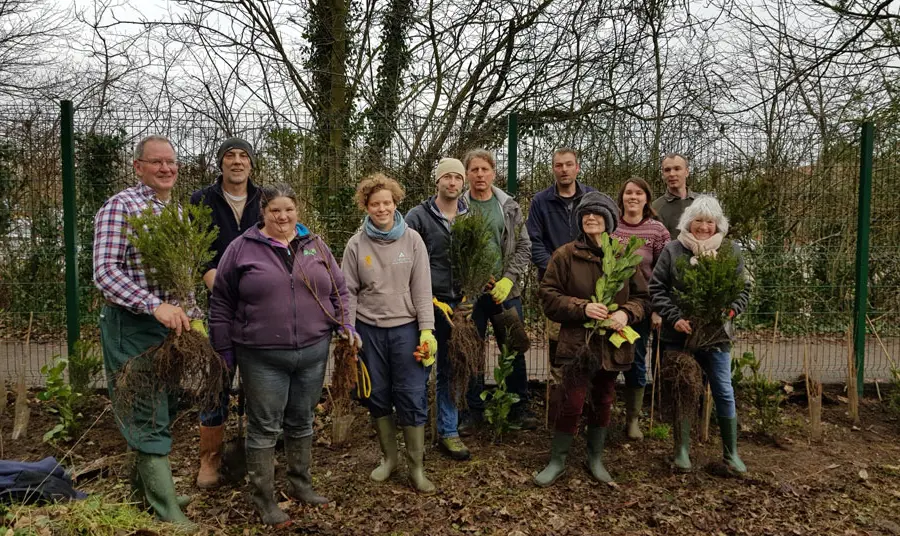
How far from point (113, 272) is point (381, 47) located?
7.27 meters

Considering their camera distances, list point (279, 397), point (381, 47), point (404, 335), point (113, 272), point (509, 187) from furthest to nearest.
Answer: point (381, 47) < point (509, 187) < point (404, 335) < point (279, 397) < point (113, 272)

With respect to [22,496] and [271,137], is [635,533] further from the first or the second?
[271,137]

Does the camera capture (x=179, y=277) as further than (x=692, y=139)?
No

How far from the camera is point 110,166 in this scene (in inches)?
229

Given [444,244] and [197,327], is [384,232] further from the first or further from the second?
[197,327]

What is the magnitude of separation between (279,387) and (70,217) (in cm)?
313

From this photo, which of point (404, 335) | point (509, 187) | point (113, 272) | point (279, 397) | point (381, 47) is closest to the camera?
point (113, 272)

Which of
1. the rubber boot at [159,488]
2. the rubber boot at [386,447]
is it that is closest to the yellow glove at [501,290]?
the rubber boot at [386,447]

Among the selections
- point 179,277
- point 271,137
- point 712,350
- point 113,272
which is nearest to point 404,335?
point 179,277

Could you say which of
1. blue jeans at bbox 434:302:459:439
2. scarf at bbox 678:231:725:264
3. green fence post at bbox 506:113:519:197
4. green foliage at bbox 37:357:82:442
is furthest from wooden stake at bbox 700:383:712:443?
green foliage at bbox 37:357:82:442

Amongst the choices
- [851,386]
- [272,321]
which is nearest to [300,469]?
[272,321]

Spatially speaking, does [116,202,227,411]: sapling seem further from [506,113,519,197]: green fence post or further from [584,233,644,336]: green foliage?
[506,113,519,197]: green fence post

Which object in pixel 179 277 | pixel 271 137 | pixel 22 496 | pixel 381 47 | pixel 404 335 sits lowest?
pixel 22 496

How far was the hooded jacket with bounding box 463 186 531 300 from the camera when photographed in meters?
4.70
